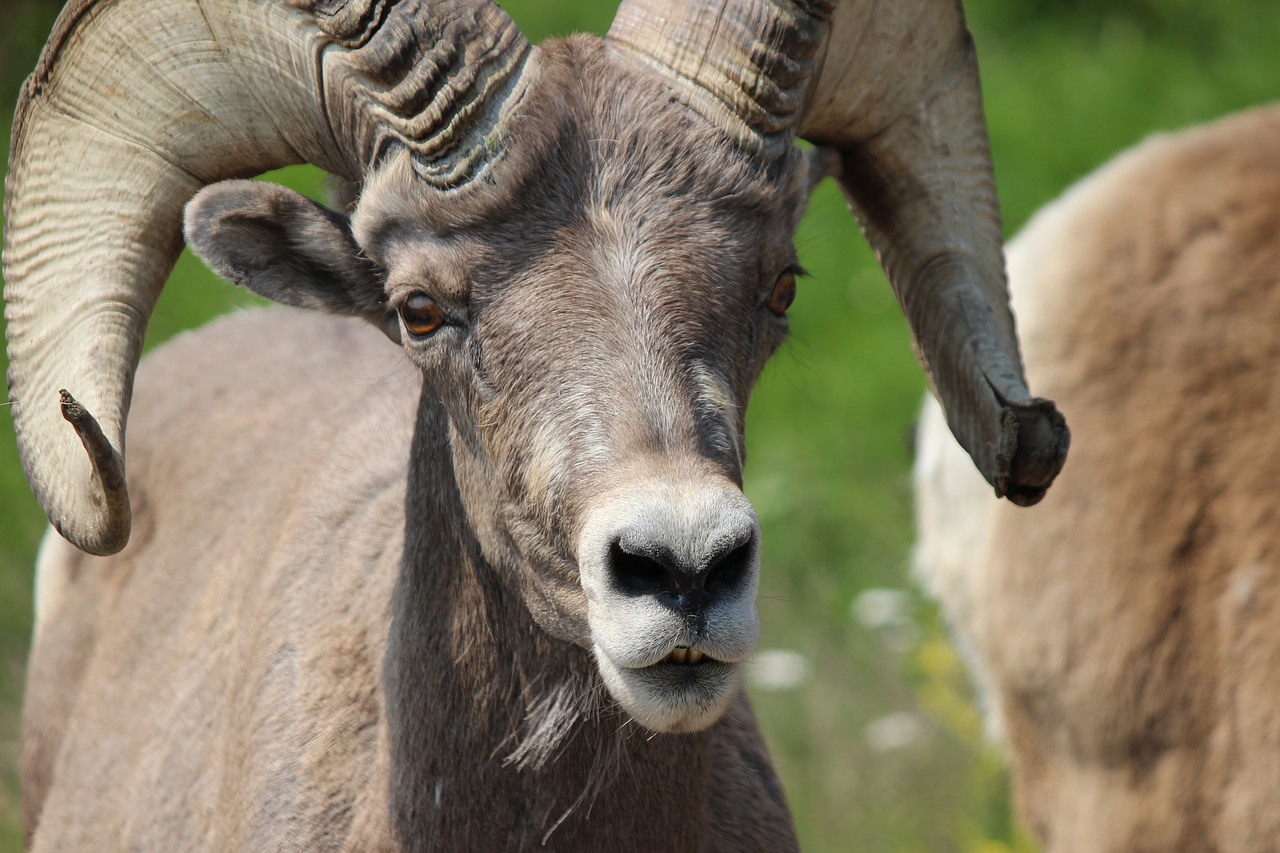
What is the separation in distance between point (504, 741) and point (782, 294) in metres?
1.28

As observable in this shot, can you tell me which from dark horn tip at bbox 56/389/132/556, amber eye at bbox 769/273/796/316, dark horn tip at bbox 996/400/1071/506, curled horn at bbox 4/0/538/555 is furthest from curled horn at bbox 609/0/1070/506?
dark horn tip at bbox 56/389/132/556

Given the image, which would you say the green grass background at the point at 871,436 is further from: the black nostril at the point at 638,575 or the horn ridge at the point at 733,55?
the black nostril at the point at 638,575

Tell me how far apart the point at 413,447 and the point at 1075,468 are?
284 centimetres

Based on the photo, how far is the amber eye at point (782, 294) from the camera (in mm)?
3537

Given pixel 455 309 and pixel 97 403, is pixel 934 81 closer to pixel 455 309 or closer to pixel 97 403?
pixel 455 309

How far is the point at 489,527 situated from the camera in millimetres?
3504

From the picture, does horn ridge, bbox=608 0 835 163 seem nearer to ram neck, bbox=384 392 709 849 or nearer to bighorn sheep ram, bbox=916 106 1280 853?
ram neck, bbox=384 392 709 849

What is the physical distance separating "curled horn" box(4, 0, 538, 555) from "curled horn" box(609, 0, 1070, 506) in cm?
50

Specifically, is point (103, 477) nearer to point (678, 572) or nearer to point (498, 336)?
point (498, 336)

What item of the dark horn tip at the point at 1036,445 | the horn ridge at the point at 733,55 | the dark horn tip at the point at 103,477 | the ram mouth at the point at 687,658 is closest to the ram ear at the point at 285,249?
the dark horn tip at the point at 103,477

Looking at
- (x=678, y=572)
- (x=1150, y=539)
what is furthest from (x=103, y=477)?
(x=1150, y=539)

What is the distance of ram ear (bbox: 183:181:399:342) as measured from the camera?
11.6ft

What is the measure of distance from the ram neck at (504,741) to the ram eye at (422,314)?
1.10ft

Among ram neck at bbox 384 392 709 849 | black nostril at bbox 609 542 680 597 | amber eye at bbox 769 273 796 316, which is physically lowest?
ram neck at bbox 384 392 709 849
